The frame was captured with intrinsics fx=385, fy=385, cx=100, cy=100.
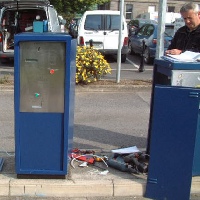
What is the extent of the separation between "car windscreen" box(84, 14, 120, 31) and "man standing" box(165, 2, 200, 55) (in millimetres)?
8926

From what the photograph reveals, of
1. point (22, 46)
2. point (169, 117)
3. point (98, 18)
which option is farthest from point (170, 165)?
point (98, 18)

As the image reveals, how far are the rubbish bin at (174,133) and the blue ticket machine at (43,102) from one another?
905 mm

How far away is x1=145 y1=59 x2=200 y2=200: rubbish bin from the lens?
371 centimetres

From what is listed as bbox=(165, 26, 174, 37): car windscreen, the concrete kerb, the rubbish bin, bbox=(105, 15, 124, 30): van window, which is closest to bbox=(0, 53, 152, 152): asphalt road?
the concrete kerb

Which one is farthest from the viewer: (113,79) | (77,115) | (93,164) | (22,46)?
(113,79)

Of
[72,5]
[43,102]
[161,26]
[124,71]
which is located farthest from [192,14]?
[72,5]

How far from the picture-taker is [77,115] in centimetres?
724

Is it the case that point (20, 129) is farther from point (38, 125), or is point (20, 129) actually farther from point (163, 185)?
point (163, 185)

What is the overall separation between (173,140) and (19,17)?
10.6 m

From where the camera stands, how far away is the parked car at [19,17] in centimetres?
1186

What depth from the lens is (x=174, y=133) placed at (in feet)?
12.4

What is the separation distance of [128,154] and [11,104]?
3.90 metres

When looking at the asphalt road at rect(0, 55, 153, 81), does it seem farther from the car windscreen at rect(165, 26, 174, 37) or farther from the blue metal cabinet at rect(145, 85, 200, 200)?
the blue metal cabinet at rect(145, 85, 200, 200)

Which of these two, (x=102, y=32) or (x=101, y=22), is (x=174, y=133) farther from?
(x=101, y=22)
